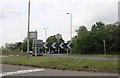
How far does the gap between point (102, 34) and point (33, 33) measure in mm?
40664

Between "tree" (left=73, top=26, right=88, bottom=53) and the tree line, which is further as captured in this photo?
"tree" (left=73, top=26, right=88, bottom=53)

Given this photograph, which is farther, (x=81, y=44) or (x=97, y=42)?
(x=81, y=44)

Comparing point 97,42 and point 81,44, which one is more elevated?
point 97,42

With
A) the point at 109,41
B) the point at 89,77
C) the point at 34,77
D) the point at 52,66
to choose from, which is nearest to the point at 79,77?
the point at 89,77

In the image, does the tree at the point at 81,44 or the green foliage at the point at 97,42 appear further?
the tree at the point at 81,44

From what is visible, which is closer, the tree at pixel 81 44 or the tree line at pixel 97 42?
the tree line at pixel 97 42

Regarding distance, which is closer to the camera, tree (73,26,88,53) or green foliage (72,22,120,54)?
green foliage (72,22,120,54)

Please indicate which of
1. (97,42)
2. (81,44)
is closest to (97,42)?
(97,42)

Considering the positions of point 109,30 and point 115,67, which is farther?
point 109,30

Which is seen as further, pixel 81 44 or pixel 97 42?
pixel 81 44

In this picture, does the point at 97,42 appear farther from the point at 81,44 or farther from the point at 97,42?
the point at 81,44

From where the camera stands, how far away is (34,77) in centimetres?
1672

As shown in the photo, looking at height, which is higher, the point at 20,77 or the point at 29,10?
the point at 29,10

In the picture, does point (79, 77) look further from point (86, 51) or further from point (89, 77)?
point (86, 51)
